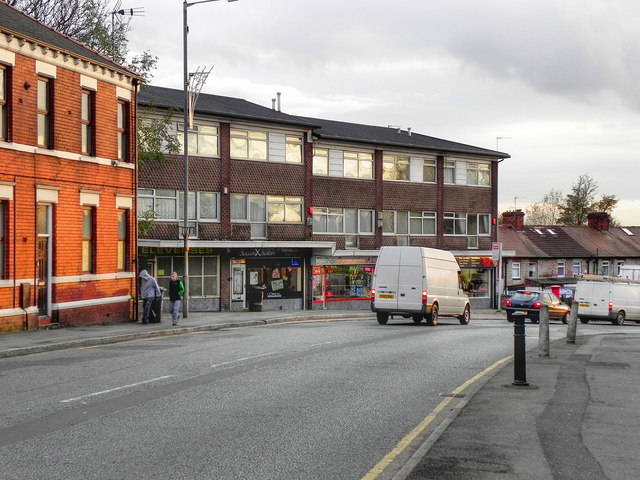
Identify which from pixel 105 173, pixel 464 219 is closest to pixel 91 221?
pixel 105 173

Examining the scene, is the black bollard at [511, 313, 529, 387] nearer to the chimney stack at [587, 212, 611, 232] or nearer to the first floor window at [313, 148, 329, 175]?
the first floor window at [313, 148, 329, 175]

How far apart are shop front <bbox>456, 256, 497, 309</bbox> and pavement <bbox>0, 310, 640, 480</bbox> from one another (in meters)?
33.5

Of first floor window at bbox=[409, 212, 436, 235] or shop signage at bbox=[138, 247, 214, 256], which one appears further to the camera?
first floor window at bbox=[409, 212, 436, 235]

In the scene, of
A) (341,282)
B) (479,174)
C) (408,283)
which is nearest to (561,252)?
(479,174)

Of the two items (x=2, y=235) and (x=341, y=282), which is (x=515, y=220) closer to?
(x=341, y=282)

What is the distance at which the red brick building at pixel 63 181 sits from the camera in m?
21.1

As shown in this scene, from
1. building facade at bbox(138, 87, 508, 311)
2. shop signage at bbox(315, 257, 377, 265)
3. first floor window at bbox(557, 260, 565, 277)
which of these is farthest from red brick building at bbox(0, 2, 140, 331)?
first floor window at bbox(557, 260, 565, 277)

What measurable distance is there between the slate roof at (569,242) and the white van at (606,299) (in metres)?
18.0

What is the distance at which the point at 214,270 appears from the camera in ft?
124

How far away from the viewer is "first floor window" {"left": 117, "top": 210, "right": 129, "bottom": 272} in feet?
86.8

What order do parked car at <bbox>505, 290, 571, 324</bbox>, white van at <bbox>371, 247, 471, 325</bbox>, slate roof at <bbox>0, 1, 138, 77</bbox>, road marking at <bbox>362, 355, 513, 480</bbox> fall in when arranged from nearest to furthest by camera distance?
1. road marking at <bbox>362, 355, 513, 480</bbox>
2. slate roof at <bbox>0, 1, 138, 77</bbox>
3. white van at <bbox>371, 247, 471, 325</bbox>
4. parked car at <bbox>505, 290, 571, 324</bbox>

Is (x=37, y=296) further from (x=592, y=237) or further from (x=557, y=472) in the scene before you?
(x=592, y=237)

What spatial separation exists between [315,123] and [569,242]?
28317 mm

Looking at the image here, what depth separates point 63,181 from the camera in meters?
23.0
